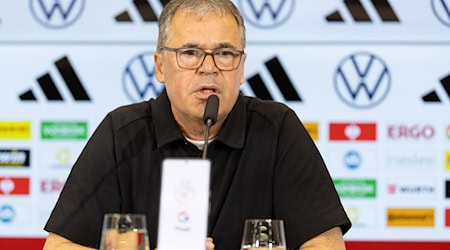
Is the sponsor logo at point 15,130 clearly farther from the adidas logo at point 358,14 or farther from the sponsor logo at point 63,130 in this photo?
the adidas logo at point 358,14

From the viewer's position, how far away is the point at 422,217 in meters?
3.58

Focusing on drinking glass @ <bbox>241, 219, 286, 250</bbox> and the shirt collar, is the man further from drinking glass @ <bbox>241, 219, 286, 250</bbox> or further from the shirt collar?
drinking glass @ <bbox>241, 219, 286, 250</bbox>

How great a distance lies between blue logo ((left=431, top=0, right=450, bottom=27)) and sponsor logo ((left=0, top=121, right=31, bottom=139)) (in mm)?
1814

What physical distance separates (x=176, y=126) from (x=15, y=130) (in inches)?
57.5

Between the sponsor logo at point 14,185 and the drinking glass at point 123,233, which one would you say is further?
the sponsor logo at point 14,185

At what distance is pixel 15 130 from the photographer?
11.8 ft

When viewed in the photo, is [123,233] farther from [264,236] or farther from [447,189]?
[447,189]

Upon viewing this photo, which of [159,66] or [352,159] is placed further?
[352,159]

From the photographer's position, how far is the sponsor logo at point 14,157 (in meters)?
3.62

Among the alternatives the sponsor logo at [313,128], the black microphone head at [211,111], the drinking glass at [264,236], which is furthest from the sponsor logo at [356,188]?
the drinking glass at [264,236]

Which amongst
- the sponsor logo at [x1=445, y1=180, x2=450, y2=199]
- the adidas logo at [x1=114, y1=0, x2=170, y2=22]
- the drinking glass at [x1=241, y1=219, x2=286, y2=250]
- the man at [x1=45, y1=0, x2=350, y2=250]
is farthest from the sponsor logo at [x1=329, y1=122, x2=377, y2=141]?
the drinking glass at [x1=241, y1=219, x2=286, y2=250]

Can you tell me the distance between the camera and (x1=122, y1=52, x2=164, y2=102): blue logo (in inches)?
142

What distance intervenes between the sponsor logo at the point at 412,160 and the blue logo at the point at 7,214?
5.30 ft

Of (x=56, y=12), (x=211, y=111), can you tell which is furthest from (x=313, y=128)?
(x=211, y=111)
